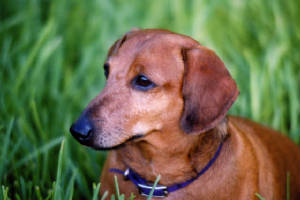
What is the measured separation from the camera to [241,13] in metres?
5.06

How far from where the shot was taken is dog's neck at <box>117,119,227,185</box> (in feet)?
8.01

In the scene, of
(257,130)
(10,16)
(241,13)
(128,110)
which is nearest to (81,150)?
(128,110)

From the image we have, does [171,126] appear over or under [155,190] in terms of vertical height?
over

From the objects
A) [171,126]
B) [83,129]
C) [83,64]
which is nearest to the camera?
[83,129]

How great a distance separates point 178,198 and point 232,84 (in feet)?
2.36

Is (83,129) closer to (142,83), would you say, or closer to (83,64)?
(142,83)

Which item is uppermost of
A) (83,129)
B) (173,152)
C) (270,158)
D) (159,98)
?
(159,98)

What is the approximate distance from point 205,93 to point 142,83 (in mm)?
343

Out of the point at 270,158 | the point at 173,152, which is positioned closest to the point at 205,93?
the point at 173,152

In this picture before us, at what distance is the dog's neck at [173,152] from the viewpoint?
8.01ft

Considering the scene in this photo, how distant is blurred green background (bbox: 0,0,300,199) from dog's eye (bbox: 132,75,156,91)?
2.35ft

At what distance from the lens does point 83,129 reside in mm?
2264

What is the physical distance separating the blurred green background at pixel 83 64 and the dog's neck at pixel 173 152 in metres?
0.45

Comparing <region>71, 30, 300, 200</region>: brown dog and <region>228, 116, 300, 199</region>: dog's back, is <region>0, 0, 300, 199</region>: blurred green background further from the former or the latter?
<region>228, 116, 300, 199</region>: dog's back
